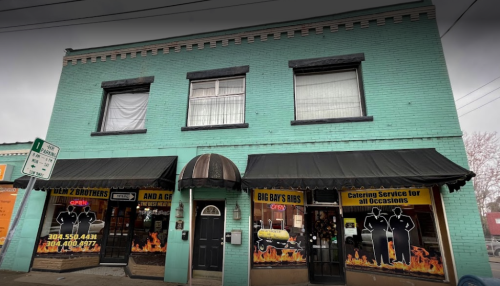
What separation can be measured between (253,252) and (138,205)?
4283mm

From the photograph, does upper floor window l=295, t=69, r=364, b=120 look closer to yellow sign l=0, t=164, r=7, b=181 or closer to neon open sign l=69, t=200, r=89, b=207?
neon open sign l=69, t=200, r=89, b=207

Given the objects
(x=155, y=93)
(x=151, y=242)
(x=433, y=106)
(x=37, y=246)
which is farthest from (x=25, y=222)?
(x=433, y=106)

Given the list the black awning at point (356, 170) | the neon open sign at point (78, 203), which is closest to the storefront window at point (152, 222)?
the neon open sign at point (78, 203)

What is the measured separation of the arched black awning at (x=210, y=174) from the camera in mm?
6375

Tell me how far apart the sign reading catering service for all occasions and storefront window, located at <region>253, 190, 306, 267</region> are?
185 inches

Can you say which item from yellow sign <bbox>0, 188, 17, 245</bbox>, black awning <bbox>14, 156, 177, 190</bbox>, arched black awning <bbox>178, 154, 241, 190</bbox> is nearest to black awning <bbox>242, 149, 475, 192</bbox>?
arched black awning <bbox>178, 154, 241, 190</bbox>

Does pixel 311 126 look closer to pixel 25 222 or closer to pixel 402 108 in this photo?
pixel 402 108

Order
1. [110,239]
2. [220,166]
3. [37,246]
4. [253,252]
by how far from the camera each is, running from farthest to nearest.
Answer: [110,239] → [37,246] → [253,252] → [220,166]

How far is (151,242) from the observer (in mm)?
8367

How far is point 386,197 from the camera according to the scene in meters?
6.72

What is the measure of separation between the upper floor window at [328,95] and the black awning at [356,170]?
1.43 m

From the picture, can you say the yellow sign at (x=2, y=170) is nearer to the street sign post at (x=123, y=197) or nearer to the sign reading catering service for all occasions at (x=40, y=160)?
the street sign post at (x=123, y=197)

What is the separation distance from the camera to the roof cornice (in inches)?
308

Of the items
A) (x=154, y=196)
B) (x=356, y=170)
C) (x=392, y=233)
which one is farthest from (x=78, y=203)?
(x=392, y=233)
